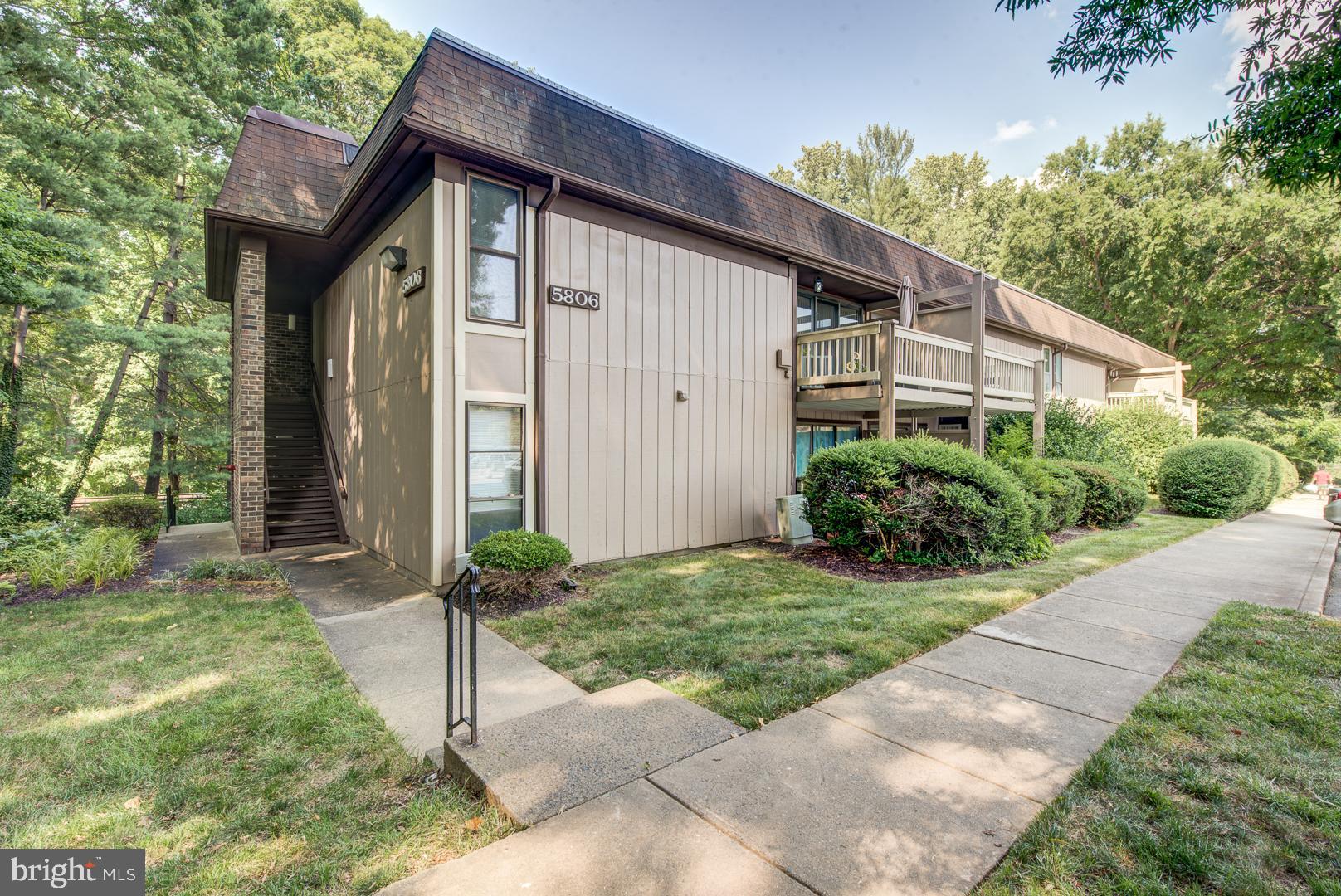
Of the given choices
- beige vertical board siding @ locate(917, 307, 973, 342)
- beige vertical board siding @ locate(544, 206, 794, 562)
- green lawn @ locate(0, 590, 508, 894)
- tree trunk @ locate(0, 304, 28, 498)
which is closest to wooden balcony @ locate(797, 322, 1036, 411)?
beige vertical board siding @ locate(544, 206, 794, 562)

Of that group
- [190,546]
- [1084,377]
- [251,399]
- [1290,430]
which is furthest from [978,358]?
[1290,430]

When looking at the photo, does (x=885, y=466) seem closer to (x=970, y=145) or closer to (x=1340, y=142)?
(x=1340, y=142)

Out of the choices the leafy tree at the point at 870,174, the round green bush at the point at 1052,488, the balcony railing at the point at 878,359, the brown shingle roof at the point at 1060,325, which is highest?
the leafy tree at the point at 870,174

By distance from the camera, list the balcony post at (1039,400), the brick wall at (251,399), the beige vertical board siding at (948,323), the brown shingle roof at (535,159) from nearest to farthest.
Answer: the brown shingle roof at (535,159) → the brick wall at (251,399) → the beige vertical board siding at (948,323) → the balcony post at (1039,400)

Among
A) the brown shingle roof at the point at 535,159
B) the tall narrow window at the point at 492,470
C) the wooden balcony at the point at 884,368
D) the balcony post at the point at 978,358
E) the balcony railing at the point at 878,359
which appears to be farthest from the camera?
the balcony post at the point at 978,358

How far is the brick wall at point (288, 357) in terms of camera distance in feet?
40.1

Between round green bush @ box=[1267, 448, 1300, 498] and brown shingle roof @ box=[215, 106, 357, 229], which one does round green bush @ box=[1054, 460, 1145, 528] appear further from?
brown shingle roof @ box=[215, 106, 357, 229]

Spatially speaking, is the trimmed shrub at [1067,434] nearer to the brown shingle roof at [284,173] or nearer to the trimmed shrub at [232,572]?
the trimmed shrub at [232,572]

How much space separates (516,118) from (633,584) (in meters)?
5.40

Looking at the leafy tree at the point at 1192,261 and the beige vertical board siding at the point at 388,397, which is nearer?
the beige vertical board siding at the point at 388,397

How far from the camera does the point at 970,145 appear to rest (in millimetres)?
30562

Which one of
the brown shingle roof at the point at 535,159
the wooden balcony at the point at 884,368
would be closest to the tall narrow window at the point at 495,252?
the brown shingle roof at the point at 535,159

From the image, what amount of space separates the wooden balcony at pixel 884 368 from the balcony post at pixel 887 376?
1cm

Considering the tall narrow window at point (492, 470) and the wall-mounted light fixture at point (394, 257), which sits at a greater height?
the wall-mounted light fixture at point (394, 257)
